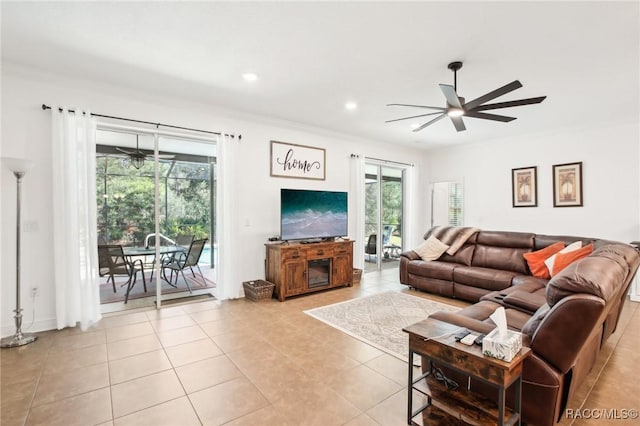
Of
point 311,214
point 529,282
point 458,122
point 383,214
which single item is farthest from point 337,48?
point 383,214

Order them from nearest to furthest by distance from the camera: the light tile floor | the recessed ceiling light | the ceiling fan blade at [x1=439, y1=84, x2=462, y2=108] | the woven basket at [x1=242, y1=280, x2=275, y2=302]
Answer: the light tile floor, the ceiling fan blade at [x1=439, y1=84, x2=462, y2=108], the recessed ceiling light, the woven basket at [x1=242, y1=280, x2=275, y2=302]

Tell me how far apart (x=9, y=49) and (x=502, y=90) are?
4377mm

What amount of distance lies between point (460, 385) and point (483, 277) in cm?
263

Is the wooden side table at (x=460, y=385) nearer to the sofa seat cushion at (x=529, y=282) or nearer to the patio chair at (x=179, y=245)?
the sofa seat cushion at (x=529, y=282)

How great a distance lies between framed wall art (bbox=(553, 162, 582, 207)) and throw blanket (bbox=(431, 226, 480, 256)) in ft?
5.21

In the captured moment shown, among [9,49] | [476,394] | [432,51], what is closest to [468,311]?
[476,394]

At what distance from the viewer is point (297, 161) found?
205 inches

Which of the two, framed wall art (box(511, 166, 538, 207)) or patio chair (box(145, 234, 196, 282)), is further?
framed wall art (box(511, 166, 538, 207))

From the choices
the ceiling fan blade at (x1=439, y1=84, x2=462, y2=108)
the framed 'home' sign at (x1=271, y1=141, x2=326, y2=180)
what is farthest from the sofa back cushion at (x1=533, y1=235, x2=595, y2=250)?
the framed 'home' sign at (x1=271, y1=141, x2=326, y2=180)

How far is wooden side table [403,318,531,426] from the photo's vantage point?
1.50m

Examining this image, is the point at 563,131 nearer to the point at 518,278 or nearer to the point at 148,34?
the point at 518,278

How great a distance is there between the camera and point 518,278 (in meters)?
3.98

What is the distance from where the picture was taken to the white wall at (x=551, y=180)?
4730 millimetres

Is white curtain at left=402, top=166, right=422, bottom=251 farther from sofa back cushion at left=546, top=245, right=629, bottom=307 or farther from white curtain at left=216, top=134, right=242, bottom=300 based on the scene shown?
sofa back cushion at left=546, top=245, right=629, bottom=307
